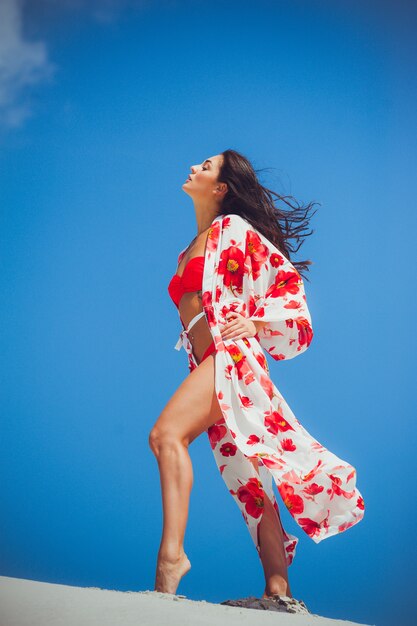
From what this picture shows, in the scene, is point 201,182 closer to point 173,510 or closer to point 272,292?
point 272,292

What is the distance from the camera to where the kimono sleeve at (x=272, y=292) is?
9.68 ft

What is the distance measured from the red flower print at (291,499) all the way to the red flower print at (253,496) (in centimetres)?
23

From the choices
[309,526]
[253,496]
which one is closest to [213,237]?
[253,496]

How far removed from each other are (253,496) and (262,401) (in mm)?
407

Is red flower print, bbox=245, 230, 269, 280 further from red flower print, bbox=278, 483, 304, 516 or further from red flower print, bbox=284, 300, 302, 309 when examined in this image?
red flower print, bbox=278, 483, 304, 516

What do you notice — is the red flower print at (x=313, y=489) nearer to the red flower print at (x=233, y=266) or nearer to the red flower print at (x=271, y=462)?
the red flower print at (x=271, y=462)

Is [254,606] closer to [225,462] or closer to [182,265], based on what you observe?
[225,462]

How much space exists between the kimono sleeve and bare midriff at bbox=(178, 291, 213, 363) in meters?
0.19

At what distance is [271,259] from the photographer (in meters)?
3.06

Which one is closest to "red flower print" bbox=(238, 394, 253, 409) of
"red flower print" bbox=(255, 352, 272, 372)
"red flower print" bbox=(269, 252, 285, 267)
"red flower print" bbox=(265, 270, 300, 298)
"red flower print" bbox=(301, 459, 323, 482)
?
"red flower print" bbox=(255, 352, 272, 372)

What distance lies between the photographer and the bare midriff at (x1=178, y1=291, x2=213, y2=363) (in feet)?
9.67

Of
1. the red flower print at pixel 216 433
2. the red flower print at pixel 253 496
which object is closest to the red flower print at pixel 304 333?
the red flower print at pixel 216 433

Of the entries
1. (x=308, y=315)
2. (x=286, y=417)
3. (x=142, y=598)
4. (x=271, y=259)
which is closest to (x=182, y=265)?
(x=271, y=259)

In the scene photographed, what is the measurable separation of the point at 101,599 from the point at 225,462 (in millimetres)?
1257
